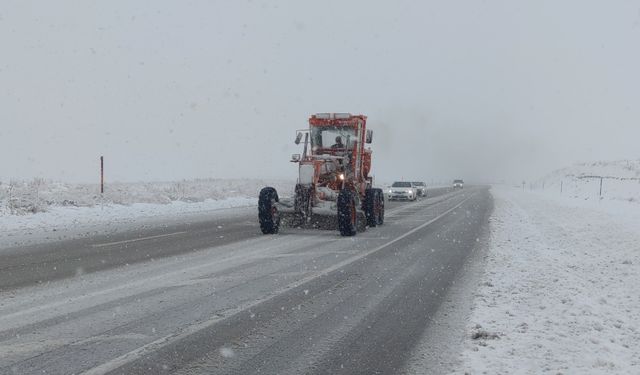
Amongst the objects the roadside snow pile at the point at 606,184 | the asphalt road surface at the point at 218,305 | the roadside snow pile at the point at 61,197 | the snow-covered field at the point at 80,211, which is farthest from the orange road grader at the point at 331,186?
the roadside snow pile at the point at 606,184

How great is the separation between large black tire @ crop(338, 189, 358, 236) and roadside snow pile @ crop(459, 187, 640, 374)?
146 inches

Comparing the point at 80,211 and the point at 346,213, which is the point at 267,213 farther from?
the point at 80,211

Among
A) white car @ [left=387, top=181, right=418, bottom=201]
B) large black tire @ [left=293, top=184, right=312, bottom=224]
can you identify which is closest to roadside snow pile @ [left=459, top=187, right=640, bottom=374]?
large black tire @ [left=293, top=184, right=312, bottom=224]

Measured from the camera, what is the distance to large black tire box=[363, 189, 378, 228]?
53.2 ft

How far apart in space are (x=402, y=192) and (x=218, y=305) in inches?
1192

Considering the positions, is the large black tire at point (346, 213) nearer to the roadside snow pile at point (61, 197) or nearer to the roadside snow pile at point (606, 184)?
the roadside snow pile at point (61, 197)

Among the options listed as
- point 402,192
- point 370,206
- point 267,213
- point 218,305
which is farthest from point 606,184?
point 218,305

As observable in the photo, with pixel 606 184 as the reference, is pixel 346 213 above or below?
below

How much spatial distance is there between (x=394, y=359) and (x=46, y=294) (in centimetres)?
463

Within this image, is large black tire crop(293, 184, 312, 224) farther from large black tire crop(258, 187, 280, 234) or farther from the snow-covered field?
the snow-covered field

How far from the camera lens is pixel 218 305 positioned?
6.10 meters

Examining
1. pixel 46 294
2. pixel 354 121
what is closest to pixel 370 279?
pixel 46 294

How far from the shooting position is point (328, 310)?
19.6 ft

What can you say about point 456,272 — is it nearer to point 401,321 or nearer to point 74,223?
point 401,321
